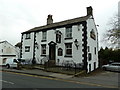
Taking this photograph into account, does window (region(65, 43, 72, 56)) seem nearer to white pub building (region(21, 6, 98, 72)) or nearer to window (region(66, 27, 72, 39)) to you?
white pub building (region(21, 6, 98, 72))

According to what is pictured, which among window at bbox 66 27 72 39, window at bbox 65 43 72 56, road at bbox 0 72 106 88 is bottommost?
road at bbox 0 72 106 88

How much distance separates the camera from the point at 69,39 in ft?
62.0

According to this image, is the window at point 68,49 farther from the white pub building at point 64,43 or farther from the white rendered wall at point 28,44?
the white rendered wall at point 28,44

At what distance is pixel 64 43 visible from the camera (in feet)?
63.4

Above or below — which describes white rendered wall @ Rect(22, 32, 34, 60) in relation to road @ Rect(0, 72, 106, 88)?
above

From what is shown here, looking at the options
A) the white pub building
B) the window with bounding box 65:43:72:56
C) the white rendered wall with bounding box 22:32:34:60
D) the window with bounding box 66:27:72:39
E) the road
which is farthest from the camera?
the white rendered wall with bounding box 22:32:34:60

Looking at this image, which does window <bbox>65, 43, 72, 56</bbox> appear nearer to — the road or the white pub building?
the white pub building

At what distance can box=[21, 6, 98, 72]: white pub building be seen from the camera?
17.7 m

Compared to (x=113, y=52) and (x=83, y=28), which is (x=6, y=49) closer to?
(x=83, y=28)

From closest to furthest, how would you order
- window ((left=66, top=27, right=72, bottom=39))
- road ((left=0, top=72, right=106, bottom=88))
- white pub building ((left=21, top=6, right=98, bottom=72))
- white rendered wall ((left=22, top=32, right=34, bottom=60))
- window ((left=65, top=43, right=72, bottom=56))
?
road ((left=0, top=72, right=106, bottom=88)) → white pub building ((left=21, top=6, right=98, bottom=72)) → window ((left=65, top=43, right=72, bottom=56)) → window ((left=66, top=27, right=72, bottom=39)) → white rendered wall ((left=22, top=32, right=34, bottom=60))

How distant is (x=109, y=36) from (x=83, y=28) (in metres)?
8.04

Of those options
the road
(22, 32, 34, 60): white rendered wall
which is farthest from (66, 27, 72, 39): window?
the road

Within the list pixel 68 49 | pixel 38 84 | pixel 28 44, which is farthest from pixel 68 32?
pixel 38 84

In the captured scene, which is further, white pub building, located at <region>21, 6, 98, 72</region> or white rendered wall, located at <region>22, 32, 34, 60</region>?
white rendered wall, located at <region>22, 32, 34, 60</region>
